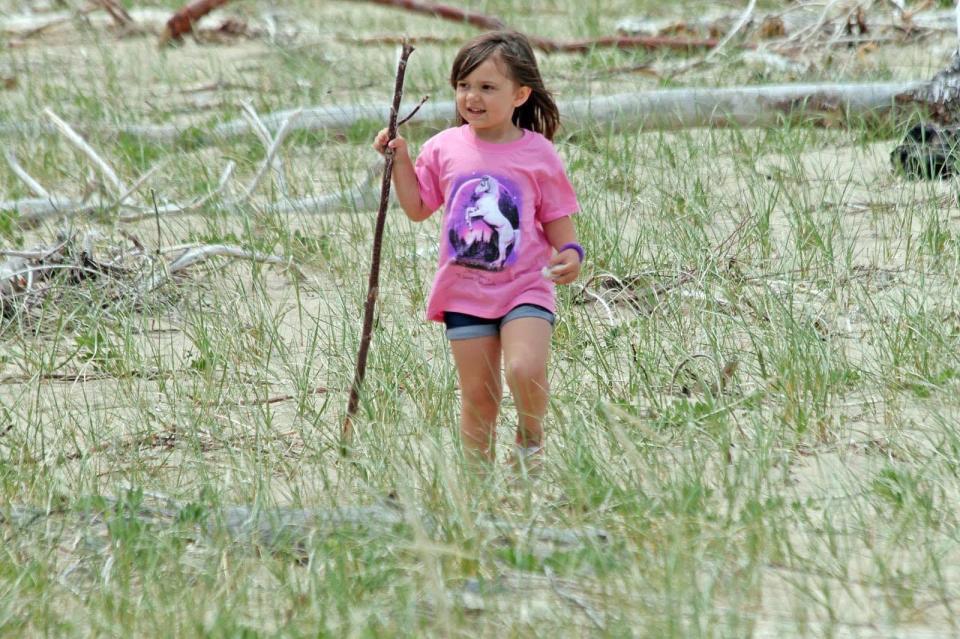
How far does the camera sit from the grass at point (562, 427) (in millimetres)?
2551

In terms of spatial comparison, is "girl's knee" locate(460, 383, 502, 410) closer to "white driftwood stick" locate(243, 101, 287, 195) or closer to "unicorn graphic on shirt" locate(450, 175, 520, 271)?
"unicorn graphic on shirt" locate(450, 175, 520, 271)

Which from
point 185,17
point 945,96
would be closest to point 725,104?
point 945,96

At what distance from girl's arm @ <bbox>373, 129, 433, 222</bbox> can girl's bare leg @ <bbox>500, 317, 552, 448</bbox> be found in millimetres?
380

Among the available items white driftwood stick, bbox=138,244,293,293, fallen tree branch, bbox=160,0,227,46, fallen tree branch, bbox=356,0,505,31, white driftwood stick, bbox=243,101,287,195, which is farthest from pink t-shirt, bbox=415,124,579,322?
fallen tree branch, bbox=160,0,227,46

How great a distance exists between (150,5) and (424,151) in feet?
29.2

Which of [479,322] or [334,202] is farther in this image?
[334,202]

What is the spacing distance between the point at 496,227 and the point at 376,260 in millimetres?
334

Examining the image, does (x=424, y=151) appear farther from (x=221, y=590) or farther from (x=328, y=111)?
(x=328, y=111)

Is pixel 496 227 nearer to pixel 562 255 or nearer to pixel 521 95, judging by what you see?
pixel 562 255

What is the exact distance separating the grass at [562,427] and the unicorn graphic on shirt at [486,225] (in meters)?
0.44

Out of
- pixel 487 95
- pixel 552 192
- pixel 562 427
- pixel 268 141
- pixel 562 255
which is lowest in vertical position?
pixel 562 427

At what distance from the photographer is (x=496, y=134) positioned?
10.2 ft

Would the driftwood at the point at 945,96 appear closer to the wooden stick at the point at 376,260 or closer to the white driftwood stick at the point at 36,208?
the wooden stick at the point at 376,260

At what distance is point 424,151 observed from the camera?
318 cm
